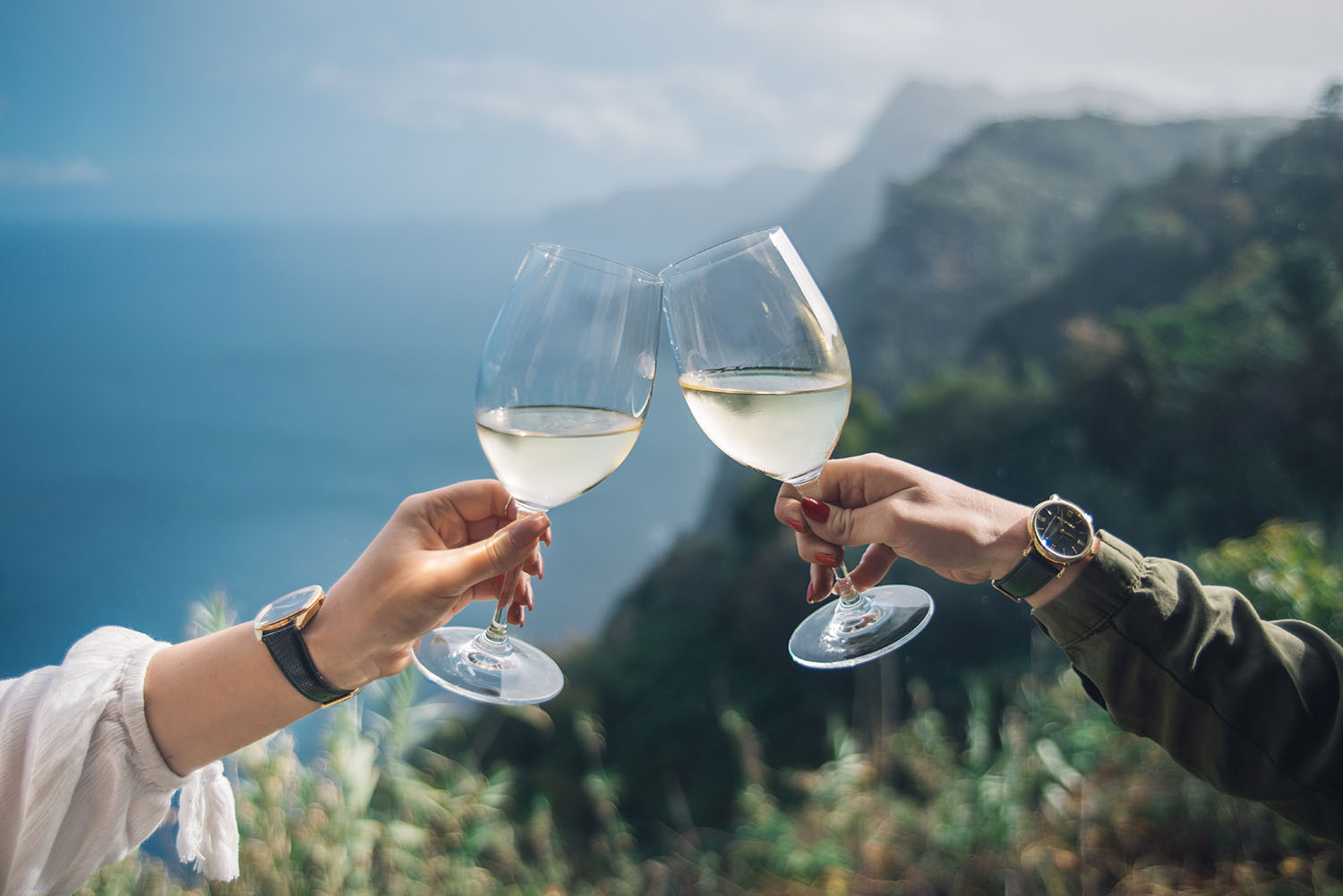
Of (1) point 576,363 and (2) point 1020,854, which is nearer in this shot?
(1) point 576,363

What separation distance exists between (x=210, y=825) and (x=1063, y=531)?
106 cm

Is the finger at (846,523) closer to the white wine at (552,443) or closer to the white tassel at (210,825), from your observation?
the white wine at (552,443)

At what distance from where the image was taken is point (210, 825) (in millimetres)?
982

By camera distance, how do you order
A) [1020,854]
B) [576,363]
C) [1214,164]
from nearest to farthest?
1. [576,363]
2. [1020,854]
3. [1214,164]

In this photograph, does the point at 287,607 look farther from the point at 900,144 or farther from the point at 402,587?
the point at 900,144

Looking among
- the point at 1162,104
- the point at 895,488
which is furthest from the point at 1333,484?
the point at 895,488

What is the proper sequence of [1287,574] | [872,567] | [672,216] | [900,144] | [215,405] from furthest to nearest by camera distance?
[900,144] < [672,216] < [215,405] < [1287,574] < [872,567]

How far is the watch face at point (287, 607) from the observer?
90 cm

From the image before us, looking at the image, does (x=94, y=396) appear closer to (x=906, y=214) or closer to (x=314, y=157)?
(x=314, y=157)

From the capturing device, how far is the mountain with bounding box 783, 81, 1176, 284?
6363 mm

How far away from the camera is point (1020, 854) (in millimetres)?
2049

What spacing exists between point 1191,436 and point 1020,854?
4.00 metres

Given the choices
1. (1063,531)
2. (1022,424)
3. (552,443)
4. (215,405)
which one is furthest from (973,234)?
(552,443)

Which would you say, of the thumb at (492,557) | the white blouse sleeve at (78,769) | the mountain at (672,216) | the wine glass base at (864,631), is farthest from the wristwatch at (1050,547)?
the mountain at (672,216)
